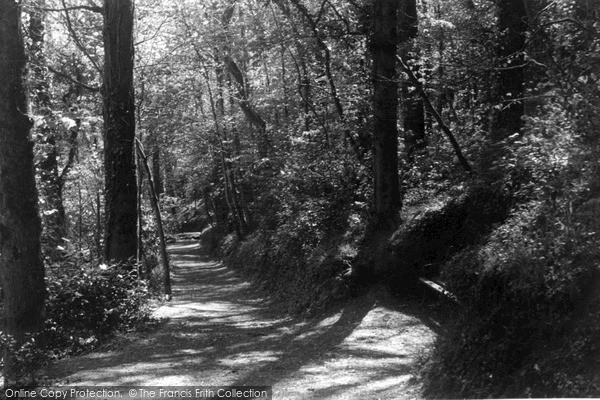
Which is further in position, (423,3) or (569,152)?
(423,3)

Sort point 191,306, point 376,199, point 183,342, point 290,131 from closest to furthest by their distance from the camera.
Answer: point 183,342, point 376,199, point 191,306, point 290,131

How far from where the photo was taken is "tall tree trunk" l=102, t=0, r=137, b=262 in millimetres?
14141

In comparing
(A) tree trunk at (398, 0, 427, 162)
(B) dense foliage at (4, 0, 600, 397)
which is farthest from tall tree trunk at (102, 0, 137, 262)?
(A) tree trunk at (398, 0, 427, 162)

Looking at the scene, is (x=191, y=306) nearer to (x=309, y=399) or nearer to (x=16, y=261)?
(x=16, y=261)

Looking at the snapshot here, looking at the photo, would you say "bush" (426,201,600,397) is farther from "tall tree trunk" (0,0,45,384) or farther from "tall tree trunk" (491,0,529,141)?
"tall tree trunk" (0,0,45,384)

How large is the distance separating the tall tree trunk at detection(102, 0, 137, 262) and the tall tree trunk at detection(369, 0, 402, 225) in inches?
204

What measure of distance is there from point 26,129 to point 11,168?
613mm

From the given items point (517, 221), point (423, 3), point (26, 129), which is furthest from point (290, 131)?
point (517, 221)

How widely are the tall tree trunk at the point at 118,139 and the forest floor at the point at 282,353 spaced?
1.95 metres

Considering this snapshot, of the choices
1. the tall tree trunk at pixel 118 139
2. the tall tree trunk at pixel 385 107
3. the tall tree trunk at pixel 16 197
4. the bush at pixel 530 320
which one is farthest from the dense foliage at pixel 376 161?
the tall tree trunk at pixel 118 139

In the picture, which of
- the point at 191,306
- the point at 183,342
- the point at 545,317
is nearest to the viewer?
the point at 545,317

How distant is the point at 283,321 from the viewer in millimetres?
15656

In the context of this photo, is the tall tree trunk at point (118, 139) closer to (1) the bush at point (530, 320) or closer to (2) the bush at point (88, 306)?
(2) the bush at point (88, 306)

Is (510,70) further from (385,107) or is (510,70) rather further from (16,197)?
(16,197)
